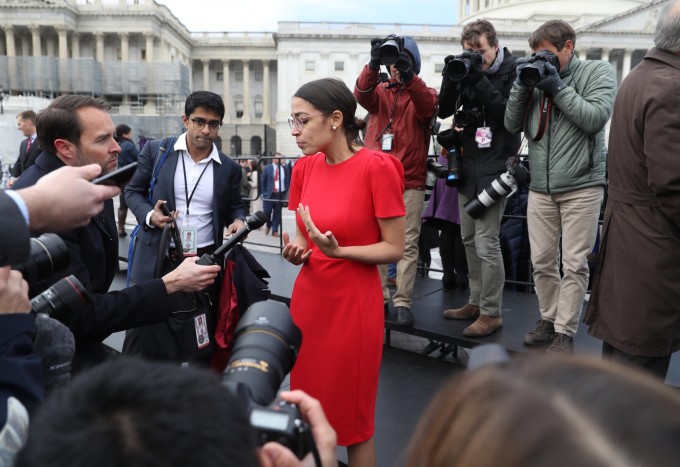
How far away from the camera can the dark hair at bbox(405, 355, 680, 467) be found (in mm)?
561

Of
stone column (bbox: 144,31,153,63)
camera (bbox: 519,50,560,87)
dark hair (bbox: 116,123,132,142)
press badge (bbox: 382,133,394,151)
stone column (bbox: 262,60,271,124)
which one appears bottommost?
press badge (bbox: 382,133,394,151)

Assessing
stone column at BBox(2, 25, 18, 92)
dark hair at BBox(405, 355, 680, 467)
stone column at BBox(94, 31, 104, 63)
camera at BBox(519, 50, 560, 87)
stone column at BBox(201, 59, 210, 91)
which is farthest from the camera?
stone column at BBox(201, 59, 210, 91)

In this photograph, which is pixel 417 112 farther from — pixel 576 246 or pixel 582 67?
pixel 576 246

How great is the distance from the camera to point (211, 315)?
311 cm

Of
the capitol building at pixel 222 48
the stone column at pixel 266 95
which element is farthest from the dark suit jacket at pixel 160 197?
the stone column at pixel 266 95

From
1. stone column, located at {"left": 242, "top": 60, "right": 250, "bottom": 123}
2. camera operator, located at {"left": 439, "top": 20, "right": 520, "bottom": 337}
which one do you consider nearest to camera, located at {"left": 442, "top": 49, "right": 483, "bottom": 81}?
camera operator, located at {"left": 439, "top": 20, "right": 520, "bottom": 337}

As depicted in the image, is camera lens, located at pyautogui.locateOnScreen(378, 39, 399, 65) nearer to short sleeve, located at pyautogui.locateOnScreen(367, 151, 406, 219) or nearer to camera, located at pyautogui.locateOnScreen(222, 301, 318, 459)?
short sleeve, located at pyautogui.locateOnScreen(367, 151, 406, 219)

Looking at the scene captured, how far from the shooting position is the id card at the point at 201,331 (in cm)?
287

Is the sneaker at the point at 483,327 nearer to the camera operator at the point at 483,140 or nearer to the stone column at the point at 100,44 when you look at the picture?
the camera operator at the point at 483,140

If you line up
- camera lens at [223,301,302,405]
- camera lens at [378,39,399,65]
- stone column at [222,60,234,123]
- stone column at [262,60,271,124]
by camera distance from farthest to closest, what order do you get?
stone column at [222,60,234,123]
stone column at [262,60,271,124]
camera lens at [378,39,399,65]
camera lens at [223,301,302,405]

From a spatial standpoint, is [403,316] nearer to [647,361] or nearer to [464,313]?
[464,313]

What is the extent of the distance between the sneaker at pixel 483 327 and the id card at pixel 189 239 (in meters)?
1.91

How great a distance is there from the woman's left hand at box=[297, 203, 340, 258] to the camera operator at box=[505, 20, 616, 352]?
1.77 meters

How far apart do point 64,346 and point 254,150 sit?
63.1 metres
